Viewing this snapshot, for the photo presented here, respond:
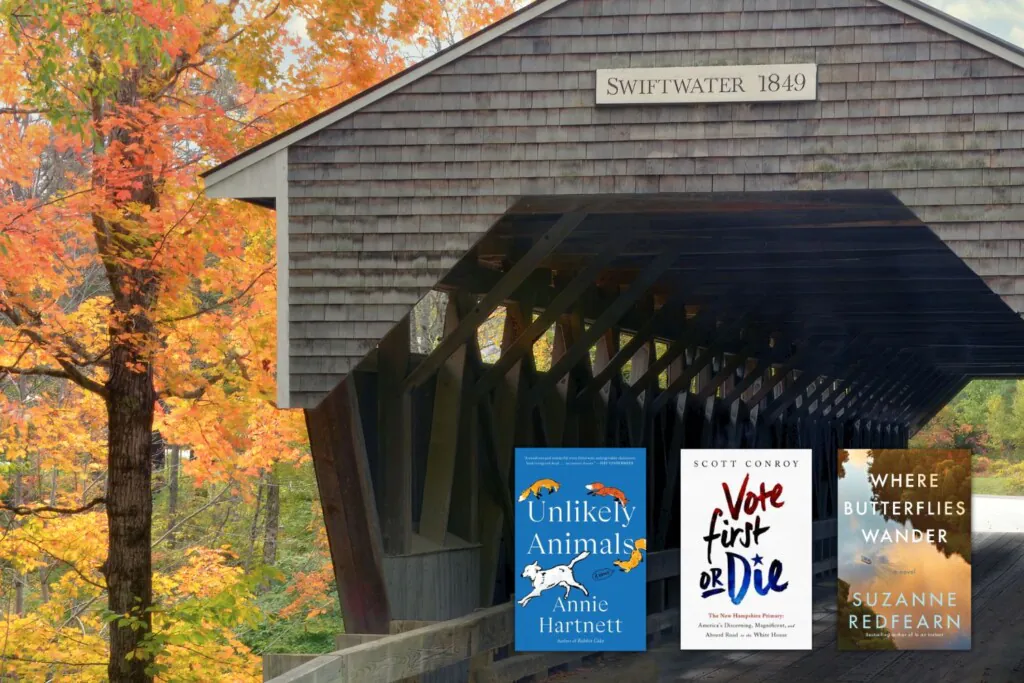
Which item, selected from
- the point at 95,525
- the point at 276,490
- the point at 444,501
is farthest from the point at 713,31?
the point at 276,490

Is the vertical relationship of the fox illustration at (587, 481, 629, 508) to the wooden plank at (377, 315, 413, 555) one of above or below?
below

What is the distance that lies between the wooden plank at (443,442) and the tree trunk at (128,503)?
358 cm

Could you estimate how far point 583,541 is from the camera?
28.1 ft

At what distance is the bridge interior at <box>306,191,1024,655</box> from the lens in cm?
868

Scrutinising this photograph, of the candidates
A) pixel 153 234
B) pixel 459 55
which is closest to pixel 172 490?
pixel 153 234

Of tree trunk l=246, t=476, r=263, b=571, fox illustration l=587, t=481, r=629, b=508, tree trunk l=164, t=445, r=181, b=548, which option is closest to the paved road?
tree trunk l=246, t=476, r=263, b=571

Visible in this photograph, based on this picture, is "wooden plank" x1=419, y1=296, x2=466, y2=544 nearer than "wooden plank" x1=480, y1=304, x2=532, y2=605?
Yes

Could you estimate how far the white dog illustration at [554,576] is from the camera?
8516 millimetres

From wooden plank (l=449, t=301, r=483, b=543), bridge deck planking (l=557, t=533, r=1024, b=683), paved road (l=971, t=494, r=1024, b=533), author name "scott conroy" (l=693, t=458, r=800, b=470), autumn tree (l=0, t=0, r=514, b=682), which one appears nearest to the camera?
author name "scott conroy" (l=693, t=458, r=800, b=470)

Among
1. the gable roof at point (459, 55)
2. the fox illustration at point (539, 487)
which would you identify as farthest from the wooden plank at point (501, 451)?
the gable roof at point (459, 55)

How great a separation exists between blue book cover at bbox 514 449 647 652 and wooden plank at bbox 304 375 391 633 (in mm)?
932

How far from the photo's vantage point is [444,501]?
9.74 m

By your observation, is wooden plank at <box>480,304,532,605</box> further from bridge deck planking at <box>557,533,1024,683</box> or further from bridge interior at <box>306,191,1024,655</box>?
bridge deck planking at <box>557,533,1024,683</box>

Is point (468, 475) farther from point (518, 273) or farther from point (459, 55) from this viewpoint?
point (459, 55)
